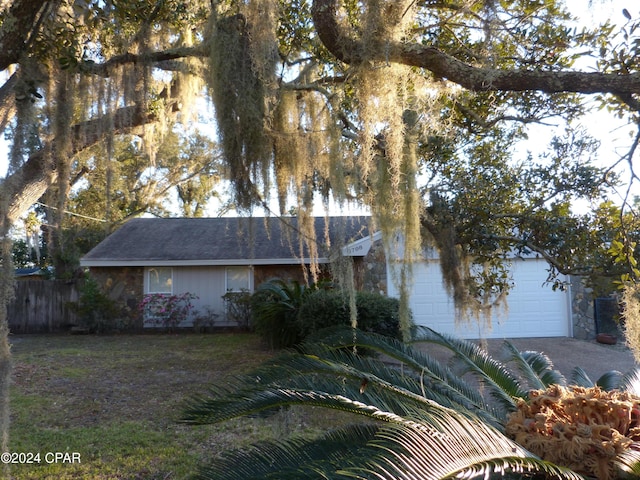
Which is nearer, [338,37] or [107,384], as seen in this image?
[338,37]

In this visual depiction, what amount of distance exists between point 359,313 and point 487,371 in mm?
4152

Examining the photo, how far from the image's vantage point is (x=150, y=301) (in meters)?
14.1

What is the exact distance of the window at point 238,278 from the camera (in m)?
14.7

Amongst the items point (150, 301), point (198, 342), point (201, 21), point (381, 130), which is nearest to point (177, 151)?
point (150, 301)

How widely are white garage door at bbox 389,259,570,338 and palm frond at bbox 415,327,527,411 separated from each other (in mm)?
7187

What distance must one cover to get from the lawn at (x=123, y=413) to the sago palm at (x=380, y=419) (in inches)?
25.2

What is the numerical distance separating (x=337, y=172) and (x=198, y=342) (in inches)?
332

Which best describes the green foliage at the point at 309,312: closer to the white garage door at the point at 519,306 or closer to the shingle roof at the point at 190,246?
the shingle roof at the point at 190,246

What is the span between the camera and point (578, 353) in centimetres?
1032

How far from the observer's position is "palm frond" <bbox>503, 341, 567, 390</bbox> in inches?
185

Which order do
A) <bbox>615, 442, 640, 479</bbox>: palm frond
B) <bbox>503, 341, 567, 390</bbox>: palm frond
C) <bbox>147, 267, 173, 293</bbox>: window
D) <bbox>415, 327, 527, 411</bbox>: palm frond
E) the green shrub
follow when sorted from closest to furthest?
<bbox>615, 442, 640, 479</bbox>: palm frond
<bbox>415, 327, 527, 411</bbox>: palm frond
<bbox>503, 341, 567, 390</bbox>: palm frond
the green shrub
<bbox>147, 267, 173, 293</bbox>: window

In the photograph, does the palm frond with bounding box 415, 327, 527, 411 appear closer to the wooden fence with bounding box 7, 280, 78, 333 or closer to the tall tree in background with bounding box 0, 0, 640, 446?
the tall tree in background with bounding box 0, 0, 640, 446

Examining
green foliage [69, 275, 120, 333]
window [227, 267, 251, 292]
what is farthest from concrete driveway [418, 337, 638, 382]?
green foliage [69, 275, 120, 333]

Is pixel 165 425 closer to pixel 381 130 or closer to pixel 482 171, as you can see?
pixel 381 130
